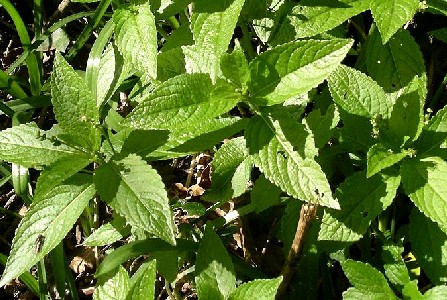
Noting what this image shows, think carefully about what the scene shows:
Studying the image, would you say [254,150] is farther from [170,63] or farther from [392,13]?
[392,13]

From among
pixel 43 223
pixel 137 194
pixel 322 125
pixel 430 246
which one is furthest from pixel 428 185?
pixel 43 223

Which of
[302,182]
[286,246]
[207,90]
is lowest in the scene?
[286,246]

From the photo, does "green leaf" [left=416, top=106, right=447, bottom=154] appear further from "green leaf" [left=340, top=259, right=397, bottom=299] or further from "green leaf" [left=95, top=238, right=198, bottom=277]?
"green leaf" [left=95, top=238, right=198, bottom=277]

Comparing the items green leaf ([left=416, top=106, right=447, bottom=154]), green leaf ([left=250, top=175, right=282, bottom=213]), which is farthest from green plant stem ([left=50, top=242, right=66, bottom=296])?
green leaf ([left=416, top=106, right=447, bottom=154])

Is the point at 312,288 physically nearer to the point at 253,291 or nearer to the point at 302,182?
the point at 253,291

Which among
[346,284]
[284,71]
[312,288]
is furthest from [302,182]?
[346,284]

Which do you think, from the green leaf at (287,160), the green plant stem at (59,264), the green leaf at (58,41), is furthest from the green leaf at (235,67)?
the green leaf at (58,41)
